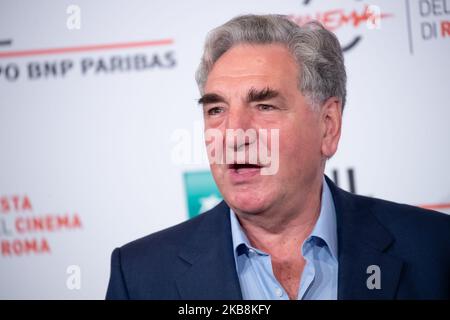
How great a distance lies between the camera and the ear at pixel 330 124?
167cm

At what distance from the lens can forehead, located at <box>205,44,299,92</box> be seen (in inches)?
61.3

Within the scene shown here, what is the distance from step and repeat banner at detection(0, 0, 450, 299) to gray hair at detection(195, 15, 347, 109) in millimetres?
259

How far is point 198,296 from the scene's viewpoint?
1.57 meters

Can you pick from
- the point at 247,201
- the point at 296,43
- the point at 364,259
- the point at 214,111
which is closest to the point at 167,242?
the point at 247,201

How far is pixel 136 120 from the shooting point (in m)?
1.93

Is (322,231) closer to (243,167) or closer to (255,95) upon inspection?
(243,167)

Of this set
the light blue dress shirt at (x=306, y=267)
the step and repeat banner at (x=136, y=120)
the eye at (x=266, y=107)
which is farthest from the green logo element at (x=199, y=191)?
the eye at (x=266, y=107)

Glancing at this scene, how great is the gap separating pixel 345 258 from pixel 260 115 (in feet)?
1.41

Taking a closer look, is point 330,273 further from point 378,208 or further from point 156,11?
point 156,11

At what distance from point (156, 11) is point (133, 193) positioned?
0.59 meters

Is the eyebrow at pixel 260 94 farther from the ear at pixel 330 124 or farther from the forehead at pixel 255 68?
the ear at pixel 330 124

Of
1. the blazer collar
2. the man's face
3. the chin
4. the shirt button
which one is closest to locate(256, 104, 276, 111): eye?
the man's face
